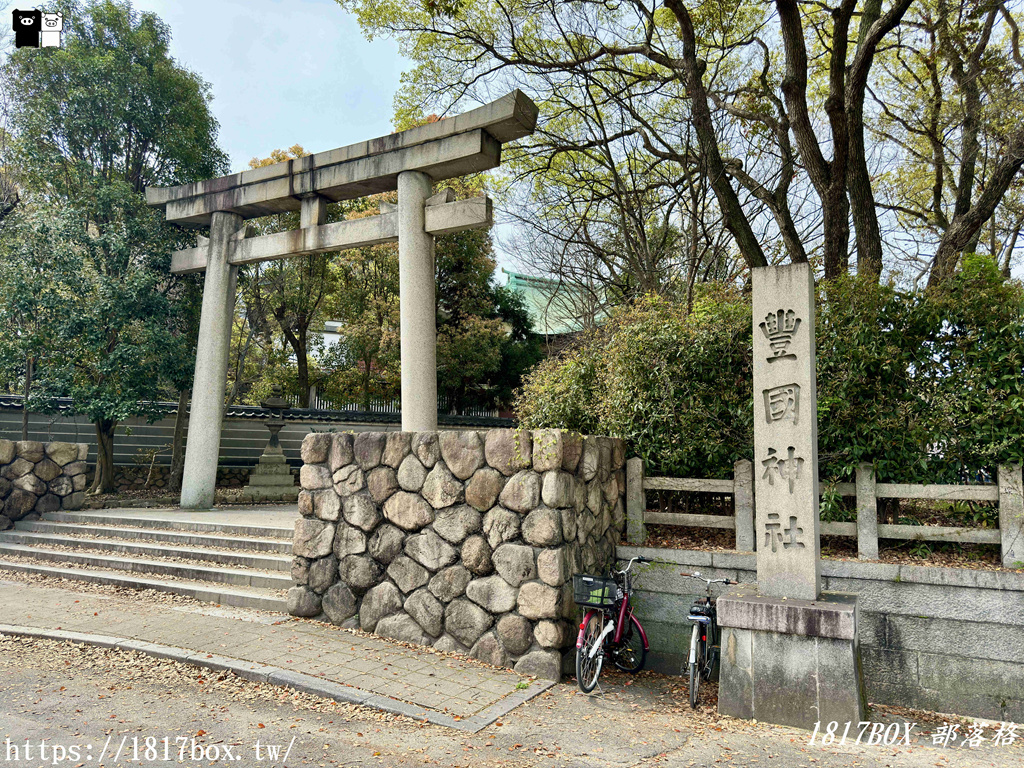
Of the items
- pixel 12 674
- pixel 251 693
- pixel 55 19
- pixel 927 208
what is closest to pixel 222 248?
pixel 55 19

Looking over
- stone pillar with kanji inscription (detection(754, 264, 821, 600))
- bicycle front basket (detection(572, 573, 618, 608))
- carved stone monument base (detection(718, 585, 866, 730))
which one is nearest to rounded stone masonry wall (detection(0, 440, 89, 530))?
bicycle front basket (detection(572, 573, 618, 608))

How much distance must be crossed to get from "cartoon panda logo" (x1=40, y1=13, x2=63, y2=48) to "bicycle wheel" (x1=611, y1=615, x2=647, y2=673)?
44.4ft

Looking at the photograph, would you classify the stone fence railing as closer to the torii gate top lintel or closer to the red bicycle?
the red bicycle

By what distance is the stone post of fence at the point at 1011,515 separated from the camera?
17.5 feet

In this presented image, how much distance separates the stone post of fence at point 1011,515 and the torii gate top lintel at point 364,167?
725cm

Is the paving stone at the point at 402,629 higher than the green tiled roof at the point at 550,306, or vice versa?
the green tiled roof at the point at 550,306

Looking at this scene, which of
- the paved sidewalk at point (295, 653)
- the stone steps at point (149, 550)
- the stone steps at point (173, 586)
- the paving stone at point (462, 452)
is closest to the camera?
the paved sidewalk at point (295, 653)

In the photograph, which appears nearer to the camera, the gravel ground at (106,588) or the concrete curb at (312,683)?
the concrete curb at (312,683)

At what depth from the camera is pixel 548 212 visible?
1519 centimetres

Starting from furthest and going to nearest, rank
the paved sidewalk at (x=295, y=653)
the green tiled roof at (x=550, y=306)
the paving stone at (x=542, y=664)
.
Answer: the green tiled roof at (x=550, y=306) → the paving stone at (x=542, y=664) → the paved sidewalk at (x=295, y=653)

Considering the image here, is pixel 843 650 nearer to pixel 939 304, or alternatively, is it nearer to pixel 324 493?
pixel 939 304

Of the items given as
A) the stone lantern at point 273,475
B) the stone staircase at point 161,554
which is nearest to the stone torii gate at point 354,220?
the stone staircase at point 161,554

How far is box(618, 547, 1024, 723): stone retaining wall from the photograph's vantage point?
5172 mm

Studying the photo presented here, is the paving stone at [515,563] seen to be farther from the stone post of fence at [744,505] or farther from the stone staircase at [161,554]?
the stone staircase at [161,554]
